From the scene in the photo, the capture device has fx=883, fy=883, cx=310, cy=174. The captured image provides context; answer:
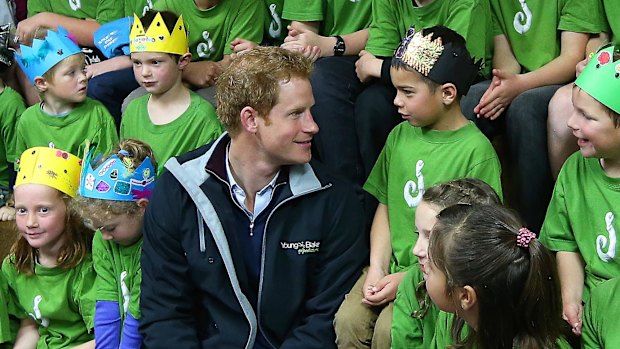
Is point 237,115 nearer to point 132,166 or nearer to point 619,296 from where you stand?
point 132,166

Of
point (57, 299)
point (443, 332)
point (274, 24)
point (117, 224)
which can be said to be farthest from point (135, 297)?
point (274, 24)

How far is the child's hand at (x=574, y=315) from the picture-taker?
2195mm

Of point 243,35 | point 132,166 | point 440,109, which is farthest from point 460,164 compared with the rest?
point 243,35

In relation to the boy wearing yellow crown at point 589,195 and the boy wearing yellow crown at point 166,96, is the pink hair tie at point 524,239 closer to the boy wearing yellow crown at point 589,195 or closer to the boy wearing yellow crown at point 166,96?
the boy wearing yellow crown at point 589,195

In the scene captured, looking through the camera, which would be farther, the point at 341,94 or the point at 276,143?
the point at 341,94

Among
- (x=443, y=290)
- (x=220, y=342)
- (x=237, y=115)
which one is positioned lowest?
(x=220, y=342)

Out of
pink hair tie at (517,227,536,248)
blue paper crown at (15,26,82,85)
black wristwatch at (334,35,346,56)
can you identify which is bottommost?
pink hair tie at (517,227,536,248)

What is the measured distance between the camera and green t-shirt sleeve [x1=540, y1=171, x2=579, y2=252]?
7.72ft

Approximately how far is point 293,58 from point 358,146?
61 centimetres

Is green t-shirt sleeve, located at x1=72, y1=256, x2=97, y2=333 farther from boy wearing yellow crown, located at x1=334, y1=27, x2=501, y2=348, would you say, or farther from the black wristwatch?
the black wristwatch

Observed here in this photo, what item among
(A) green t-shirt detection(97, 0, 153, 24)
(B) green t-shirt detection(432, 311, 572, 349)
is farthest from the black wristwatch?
(B) green t-shirt detection(432, 311, 572, 349)

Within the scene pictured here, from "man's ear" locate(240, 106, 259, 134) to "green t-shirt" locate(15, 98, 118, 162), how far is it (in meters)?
1.01

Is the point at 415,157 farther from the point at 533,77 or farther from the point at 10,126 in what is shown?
the point at 10,126

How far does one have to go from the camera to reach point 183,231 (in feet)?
8.00
